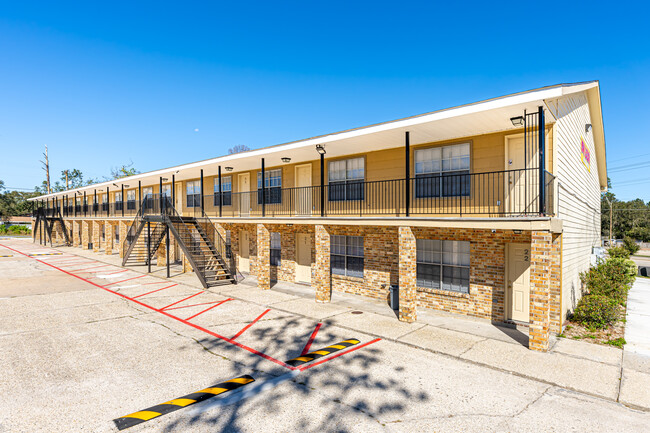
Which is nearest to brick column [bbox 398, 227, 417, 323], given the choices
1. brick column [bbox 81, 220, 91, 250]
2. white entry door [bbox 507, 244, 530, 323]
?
white entry door [bbox 507, 244, 530, 323]

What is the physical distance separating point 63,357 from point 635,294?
20.7 metres

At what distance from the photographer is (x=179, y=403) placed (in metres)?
5.69

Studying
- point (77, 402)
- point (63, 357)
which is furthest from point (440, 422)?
point (63, 357)

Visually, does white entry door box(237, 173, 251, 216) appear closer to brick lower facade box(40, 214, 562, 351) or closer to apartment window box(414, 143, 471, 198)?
brick lower facade box(40, 214, 562, 351)

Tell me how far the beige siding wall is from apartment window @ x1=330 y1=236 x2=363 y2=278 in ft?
22.0

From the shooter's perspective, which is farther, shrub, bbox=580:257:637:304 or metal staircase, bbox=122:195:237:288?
metal staircase, bbox=122:195:237:288

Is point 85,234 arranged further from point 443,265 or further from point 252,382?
point 443,265

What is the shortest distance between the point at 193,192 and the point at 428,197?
16.4m

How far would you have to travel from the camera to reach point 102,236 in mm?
35188

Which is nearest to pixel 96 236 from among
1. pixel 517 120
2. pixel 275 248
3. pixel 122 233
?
pixel 122 233

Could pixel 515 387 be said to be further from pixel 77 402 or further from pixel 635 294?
pixel 635 294

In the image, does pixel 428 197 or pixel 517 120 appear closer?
pixel 517 120

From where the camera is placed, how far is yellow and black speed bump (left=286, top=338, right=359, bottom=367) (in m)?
7.44

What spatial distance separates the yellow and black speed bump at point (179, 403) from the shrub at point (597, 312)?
9640mm
